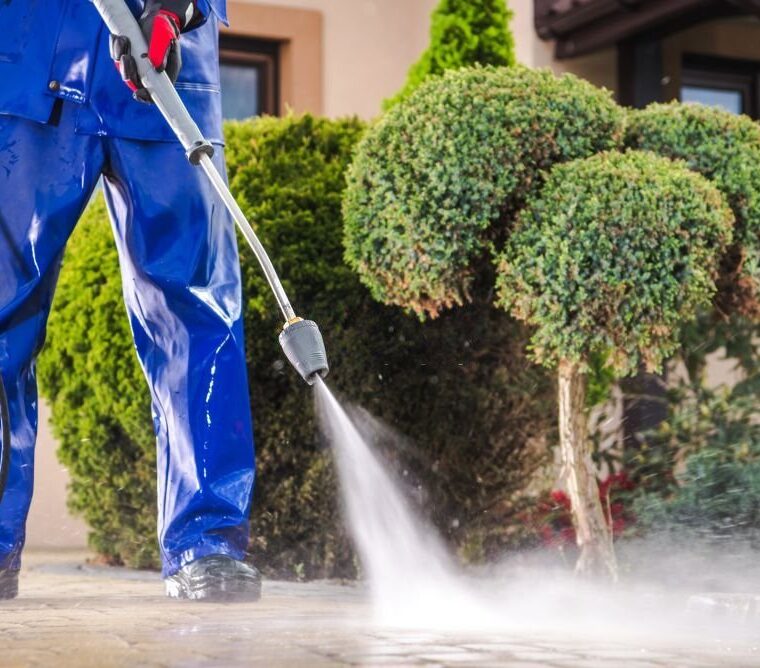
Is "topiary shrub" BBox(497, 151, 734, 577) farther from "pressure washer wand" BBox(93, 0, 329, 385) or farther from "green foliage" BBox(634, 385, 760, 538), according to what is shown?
"pressure washer wand" BBox(93, 0, 329, 385)

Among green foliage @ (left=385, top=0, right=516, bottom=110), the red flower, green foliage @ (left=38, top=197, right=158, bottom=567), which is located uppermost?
green foliage @ (left=385, top=0, right=516, bottom=110)

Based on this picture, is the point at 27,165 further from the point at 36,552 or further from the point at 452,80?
the point at 36,552

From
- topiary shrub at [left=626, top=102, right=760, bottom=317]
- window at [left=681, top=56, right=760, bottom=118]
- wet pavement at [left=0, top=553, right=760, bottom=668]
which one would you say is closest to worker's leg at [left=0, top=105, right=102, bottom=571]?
wet pavement at [left=0, top=553, right=760, bottom=668]

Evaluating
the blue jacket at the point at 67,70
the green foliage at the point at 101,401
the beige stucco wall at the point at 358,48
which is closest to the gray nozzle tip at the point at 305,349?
the blue jacket at the point at 67,70

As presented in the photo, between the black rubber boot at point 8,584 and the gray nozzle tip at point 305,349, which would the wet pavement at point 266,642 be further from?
the gray nozzle tip at point 305,349

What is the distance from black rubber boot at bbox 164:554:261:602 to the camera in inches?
138

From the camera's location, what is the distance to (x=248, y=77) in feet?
26.6

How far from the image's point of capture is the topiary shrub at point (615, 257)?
13.2 ft

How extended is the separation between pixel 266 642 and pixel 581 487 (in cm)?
188

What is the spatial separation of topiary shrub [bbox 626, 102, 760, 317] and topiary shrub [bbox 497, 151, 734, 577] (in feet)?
0.57

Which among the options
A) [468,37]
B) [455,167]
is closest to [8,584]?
[455,167]

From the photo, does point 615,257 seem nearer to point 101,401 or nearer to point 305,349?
point 305,349

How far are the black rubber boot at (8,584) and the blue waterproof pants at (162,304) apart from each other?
3cm

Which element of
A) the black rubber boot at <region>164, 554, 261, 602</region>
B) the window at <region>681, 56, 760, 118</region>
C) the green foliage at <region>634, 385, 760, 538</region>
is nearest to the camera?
the black rubber boot at <region>164, 554, 261, 602</region>
